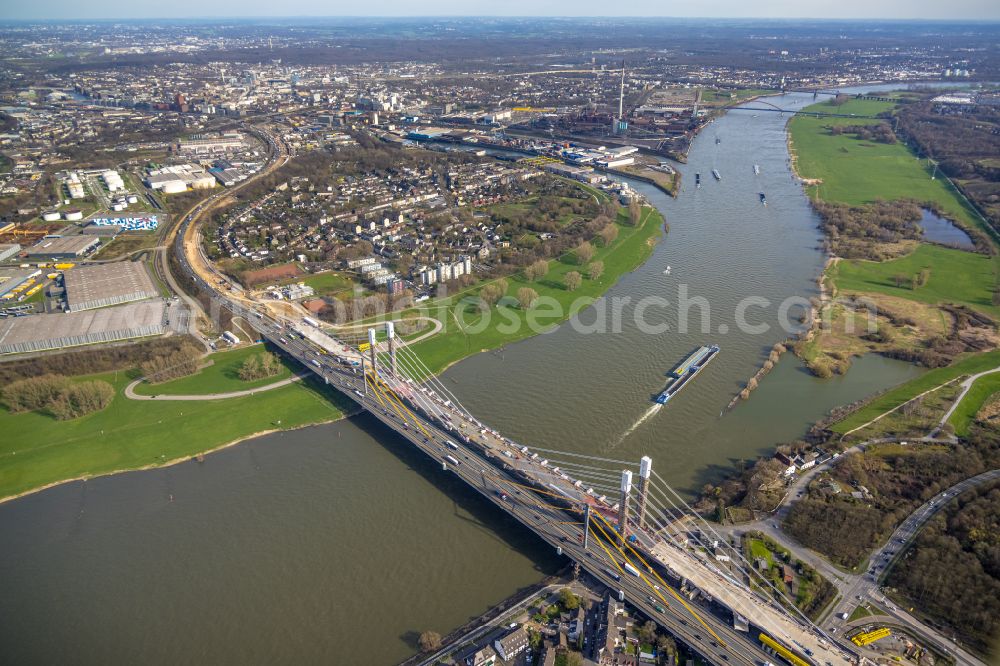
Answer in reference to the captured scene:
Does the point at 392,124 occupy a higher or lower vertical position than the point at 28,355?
higher

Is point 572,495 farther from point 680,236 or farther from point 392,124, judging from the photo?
point 392,124

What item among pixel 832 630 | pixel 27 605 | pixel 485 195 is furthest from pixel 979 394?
pixel 485 195

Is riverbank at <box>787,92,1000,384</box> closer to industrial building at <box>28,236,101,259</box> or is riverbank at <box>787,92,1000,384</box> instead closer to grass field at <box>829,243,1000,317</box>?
grass field at <box>829,243,1000,317</box>

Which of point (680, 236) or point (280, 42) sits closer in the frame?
point (680, 236)

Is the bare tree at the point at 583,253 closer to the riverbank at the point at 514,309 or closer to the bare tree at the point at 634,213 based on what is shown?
the riverbank at the point at 514,309

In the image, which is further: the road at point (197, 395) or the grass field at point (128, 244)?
the grass field at point (128, 244)

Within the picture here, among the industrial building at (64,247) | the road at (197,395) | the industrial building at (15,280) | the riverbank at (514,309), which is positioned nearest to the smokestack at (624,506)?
the riverbank at (514,309)
